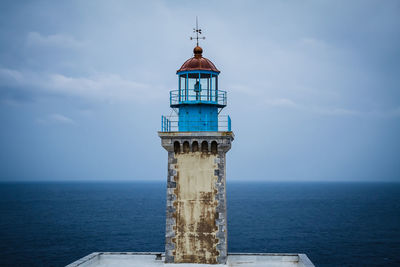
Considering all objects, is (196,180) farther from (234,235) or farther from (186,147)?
(234,235)

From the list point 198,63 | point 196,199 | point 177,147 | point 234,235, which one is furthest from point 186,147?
point 234,235

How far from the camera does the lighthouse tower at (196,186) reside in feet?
52.8

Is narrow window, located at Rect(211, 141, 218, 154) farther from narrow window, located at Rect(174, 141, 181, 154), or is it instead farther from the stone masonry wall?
narrow window, located at Rect(174, 141, 181, 154)

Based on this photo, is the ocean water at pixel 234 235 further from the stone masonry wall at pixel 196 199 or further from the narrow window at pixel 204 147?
the narrow window at pixel 204 147

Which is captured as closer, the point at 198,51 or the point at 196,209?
the point at 196,209

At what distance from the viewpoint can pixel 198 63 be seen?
16.9 m

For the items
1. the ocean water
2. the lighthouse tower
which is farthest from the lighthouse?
the ocean water

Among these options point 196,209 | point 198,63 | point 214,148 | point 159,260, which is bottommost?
point 159,260

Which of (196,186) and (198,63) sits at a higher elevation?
(198,63)

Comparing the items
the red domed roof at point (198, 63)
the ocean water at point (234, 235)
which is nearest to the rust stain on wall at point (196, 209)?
the red domed roof at point (198, 63)

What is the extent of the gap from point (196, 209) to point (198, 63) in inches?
212

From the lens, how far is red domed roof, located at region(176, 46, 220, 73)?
1684 cm

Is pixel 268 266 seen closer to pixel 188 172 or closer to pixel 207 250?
pixel 207 250

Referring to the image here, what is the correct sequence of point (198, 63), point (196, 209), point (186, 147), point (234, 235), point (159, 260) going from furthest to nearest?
point (234, 235), point (159, 260), point (198, 63), point (186, 147), point (196, 209)
